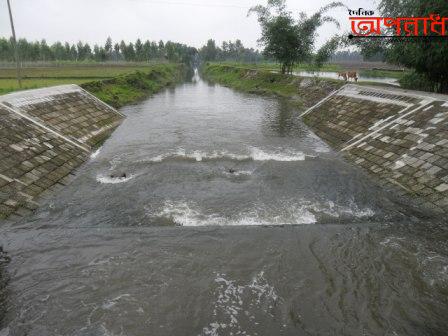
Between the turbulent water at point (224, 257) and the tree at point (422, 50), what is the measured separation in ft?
42.3

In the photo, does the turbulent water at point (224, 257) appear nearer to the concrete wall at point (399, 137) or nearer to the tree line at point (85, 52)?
the concrete wall at point (399, 137)

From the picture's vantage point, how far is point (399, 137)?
2058 centimetres

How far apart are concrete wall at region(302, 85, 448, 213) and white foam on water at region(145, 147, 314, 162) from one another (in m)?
3.86

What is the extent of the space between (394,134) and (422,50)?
33.5 feet

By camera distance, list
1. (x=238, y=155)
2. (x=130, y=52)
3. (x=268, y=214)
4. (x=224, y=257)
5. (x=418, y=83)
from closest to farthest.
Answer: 1. (x=224, y=257)
2. (x=268, y=214)
3. (x=238, y=155)
4. (x=418, y=83)
5. (x=130, y=52)

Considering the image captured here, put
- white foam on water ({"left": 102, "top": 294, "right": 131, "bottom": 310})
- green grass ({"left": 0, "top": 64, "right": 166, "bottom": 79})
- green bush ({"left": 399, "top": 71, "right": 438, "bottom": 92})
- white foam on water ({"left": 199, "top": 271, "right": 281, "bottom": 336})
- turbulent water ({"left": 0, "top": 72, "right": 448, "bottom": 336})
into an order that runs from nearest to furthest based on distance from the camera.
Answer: white foam on water ({"left": 199, "top": 271, "right": 281, "bottom": 336}) < turbulent water ({"left": 0, "top": 72, "right": 448, "bottom": 336}) < white foam on water ({"left": 102, "top": 294, "right": 131, "bottom": 310}) < green bush ({"left": 399, "top": 71, "right": 438, "bottom": 92}) < green grass ({"left": 0, "top": 64, "right": 166, "bottom": 79})

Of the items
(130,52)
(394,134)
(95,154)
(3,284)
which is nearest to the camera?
(3,284)

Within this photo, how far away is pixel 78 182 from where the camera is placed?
18.7 meters

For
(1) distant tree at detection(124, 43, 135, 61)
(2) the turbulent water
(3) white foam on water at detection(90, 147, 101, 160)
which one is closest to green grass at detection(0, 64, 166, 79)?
(3) white foam on water at detection(90, 147, 101, 160)

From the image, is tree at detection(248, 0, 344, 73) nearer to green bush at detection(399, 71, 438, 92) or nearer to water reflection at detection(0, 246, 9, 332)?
green bush at detection(399, 71, 438, 92)

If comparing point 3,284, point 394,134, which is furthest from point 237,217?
point 394,134

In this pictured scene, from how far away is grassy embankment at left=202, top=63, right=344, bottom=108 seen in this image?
4203 centimetres

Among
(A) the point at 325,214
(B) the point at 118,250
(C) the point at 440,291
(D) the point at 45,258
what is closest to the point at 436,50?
(A) the point at 325,214

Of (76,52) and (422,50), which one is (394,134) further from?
(76,52)
